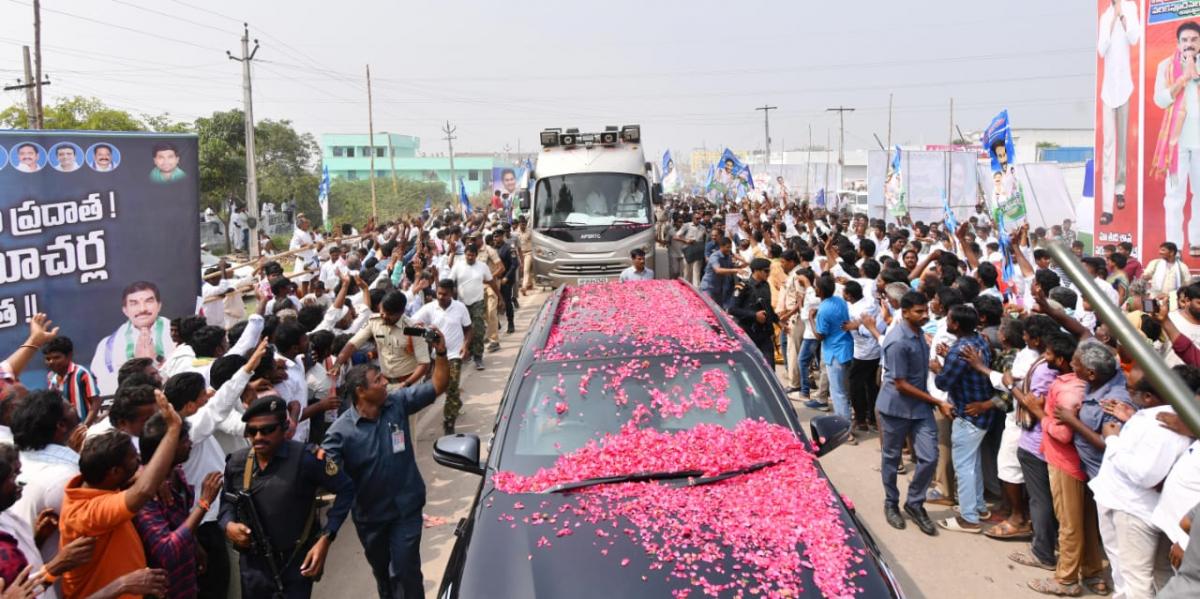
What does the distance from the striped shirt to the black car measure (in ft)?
10.2

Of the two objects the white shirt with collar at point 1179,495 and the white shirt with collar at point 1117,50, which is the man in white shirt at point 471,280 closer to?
the white shirt with collar at point 1179,495

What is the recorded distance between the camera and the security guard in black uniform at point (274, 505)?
13.0 feet

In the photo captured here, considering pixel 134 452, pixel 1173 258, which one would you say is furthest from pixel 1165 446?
pixel 1173 258

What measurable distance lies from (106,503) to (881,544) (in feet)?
15.8

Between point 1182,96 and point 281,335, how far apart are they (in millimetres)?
12904

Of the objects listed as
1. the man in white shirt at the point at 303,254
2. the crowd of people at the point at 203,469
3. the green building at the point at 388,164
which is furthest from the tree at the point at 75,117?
the green building at the point at 388,164

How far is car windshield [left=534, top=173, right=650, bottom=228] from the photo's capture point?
51.6ft

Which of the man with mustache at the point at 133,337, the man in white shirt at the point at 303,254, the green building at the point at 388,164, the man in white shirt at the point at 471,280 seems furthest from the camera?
the green building at the point at 388,164

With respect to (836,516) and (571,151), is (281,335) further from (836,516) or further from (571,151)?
(571,151)

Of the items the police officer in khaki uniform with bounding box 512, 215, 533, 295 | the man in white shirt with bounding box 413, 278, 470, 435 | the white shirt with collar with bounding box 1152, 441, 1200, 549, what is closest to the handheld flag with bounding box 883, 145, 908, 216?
the police officer in khaki uniform with bounding box 512, 215, 533, 295

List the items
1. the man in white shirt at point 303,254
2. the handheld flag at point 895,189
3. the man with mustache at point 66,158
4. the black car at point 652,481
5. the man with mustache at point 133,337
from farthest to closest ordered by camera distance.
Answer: the handheld flag at point 895,189 → the man in white shirt at point 303,254 → the man with mustache at point 133,337 → the man with mustache at point 66,158 → the black car at point 652,481

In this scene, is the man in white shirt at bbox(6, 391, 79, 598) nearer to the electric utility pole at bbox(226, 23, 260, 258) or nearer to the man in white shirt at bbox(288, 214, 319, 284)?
the man in white shirt at bbox(288, 214, 319, 284)

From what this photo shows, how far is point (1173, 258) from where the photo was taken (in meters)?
10.3

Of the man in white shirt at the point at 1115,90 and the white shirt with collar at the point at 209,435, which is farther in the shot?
the man in white shirt at the point at 1115,90
